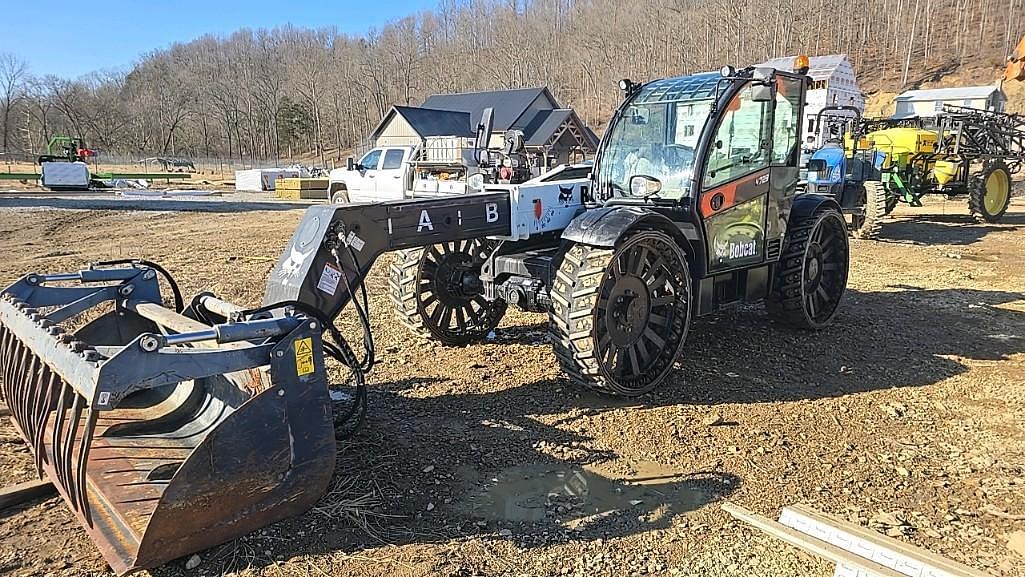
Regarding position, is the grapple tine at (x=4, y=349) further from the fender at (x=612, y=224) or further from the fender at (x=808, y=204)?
the fender at (x=808, y=204)

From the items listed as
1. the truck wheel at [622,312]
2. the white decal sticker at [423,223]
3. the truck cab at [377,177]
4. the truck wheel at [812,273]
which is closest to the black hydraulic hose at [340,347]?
the white decal sticker at [423,223]

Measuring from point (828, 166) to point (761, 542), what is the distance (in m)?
11.4

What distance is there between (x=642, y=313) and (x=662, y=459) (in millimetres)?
1249

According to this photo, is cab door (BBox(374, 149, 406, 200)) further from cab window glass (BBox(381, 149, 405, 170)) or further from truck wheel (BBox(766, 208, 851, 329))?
truck wheel (BBox(766, 208, 851, 329))

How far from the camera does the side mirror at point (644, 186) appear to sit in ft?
18.0

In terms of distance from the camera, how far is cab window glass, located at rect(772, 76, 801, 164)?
20.2 feet

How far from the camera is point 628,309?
519cm

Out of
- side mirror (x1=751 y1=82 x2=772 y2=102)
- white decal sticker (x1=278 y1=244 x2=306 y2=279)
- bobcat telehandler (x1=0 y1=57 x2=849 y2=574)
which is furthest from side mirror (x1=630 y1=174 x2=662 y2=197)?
white decal sticker (x1=278 y1=244 x2=306 y2=279)

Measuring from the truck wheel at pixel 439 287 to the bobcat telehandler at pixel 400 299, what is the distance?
0.07 feet

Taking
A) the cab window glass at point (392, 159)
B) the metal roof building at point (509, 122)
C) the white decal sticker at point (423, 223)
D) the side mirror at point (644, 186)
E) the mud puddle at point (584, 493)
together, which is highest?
the metal roof building at point (509, 122)

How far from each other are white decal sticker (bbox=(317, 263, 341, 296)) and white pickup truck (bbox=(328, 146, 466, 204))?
1451 centimetres

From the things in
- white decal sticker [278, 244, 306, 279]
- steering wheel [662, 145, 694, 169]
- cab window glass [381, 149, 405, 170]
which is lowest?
white decal sticker [278, 244, 306, 279]

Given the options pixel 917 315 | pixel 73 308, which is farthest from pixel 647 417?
pixel 917 315

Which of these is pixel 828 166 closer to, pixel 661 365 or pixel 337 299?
pixel 661 365
